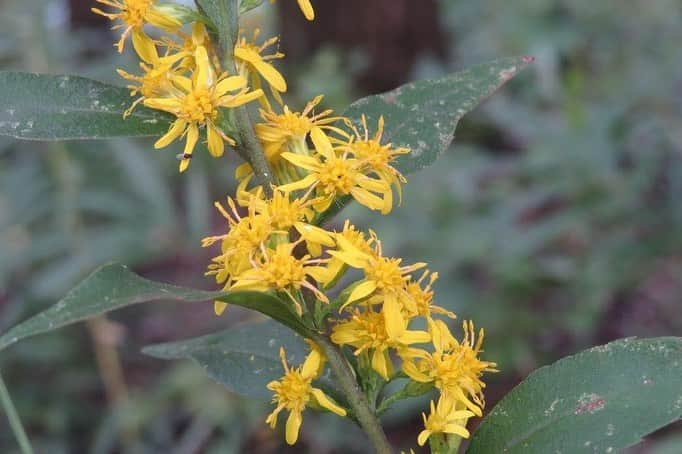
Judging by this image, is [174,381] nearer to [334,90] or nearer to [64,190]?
[64,190]

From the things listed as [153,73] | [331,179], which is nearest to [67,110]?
[153,73]

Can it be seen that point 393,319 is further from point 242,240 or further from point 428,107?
point 428,107

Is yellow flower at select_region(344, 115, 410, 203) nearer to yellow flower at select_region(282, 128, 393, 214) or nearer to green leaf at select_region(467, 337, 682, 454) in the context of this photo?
yellow flower at select_region(282, 128, 393, 214)

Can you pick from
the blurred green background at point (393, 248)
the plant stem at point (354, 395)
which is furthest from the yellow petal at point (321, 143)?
the blurred green background at point (393, 248)

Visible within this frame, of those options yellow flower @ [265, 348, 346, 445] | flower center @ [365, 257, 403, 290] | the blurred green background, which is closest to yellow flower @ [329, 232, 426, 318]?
flower center @ [365, 257, 403, 290]

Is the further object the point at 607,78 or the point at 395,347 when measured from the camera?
the point at 607,78

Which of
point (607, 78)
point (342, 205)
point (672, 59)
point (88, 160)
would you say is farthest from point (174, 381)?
point (607, 78)
